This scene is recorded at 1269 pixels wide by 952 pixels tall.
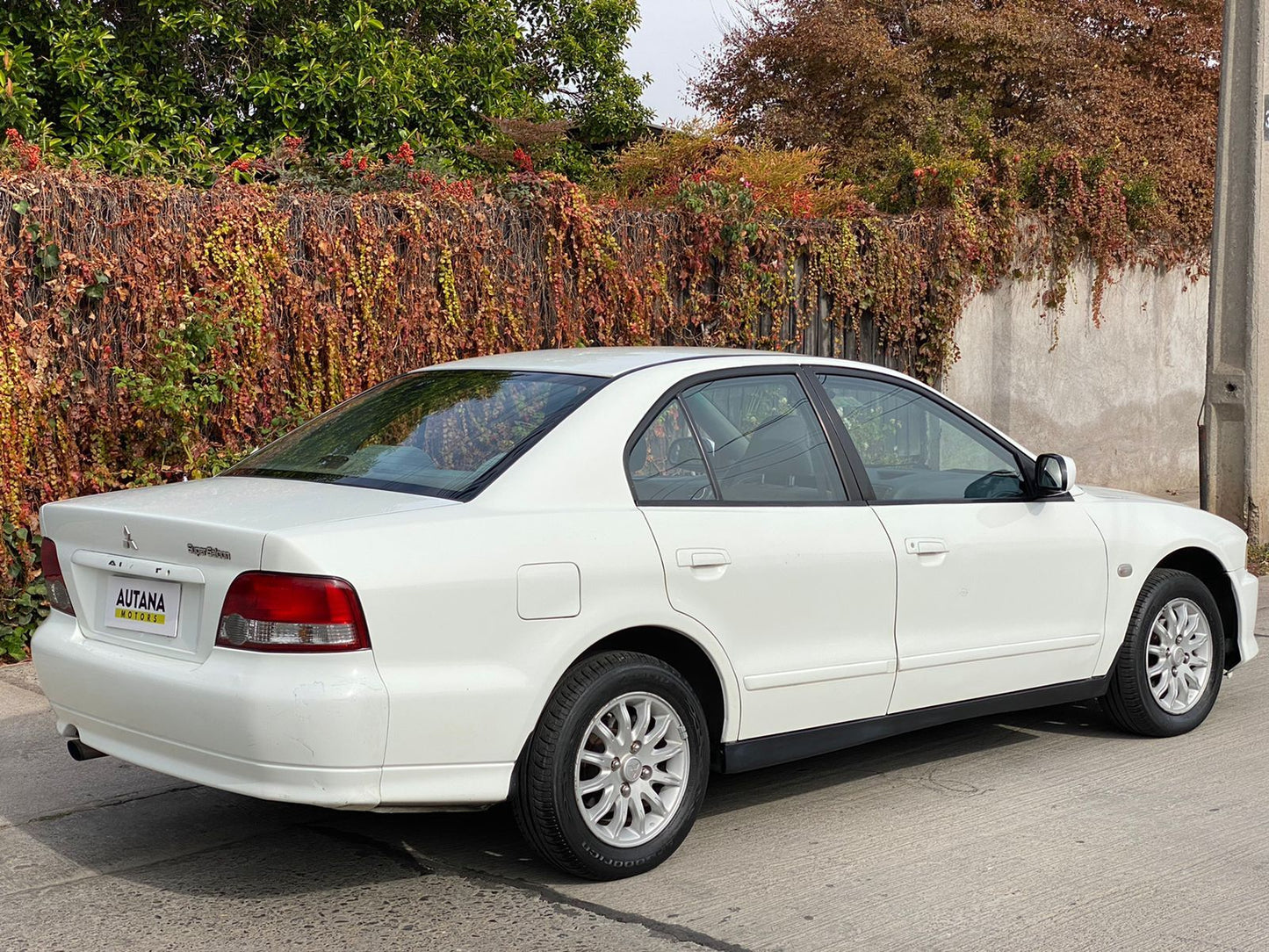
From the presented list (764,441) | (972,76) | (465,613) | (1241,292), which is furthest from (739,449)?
(972,76)

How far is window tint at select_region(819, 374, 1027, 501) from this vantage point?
211 inches

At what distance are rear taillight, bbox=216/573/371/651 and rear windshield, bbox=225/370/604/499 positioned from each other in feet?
1.82

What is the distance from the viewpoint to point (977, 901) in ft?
14.0

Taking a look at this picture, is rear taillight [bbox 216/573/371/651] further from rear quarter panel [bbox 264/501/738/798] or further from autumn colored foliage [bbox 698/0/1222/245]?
autumn colored foliage [bbox 698/0/1222/245]

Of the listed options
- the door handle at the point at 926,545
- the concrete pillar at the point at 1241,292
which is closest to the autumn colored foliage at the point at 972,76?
the concrete pillar at the point at 1241,292

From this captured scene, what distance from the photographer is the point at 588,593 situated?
4328mm

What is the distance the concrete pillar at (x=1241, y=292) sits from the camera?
34.3 feet

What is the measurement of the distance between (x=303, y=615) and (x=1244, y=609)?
4337mm

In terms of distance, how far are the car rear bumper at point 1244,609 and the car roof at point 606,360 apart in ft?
6.75

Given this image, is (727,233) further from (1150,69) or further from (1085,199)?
(1150,69)

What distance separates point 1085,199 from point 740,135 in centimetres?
537

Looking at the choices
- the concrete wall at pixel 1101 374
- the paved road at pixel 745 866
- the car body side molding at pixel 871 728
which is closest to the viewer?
the paved road at pixel 745 866

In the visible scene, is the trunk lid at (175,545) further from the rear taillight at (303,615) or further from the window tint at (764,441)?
the window tint at (764,441)

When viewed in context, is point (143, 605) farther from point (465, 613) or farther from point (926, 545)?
point (926, 545)
